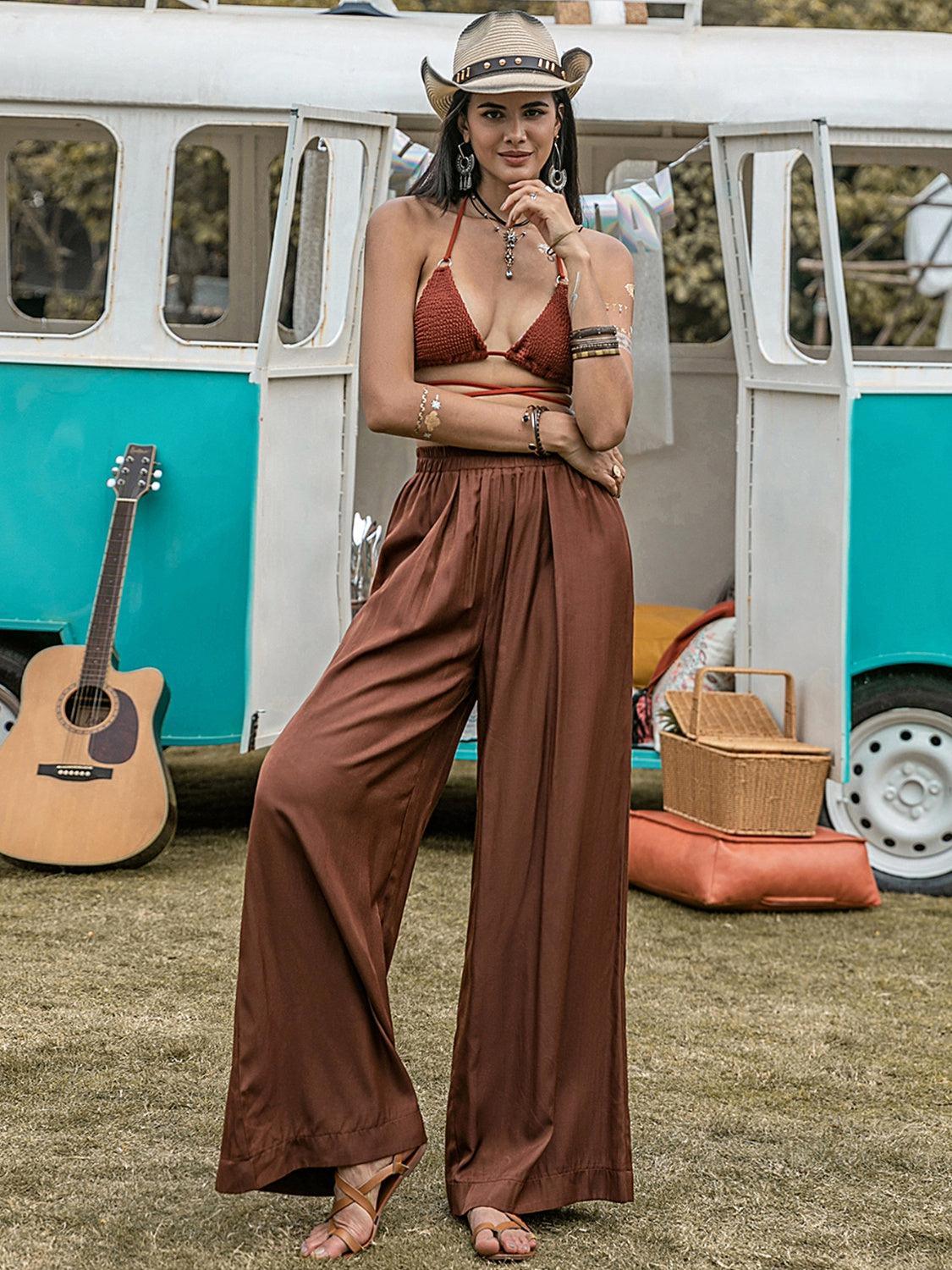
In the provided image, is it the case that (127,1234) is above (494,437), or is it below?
below

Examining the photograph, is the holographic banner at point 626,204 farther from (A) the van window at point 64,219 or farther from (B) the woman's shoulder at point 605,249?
(B) the woman's shoulder at point 605,249

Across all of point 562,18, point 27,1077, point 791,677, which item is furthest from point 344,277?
point 27,1077

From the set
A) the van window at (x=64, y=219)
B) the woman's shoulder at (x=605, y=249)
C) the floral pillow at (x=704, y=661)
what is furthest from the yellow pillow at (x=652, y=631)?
the woman's shoulder at (x=605, y=249)

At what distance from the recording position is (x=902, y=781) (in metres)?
6.07

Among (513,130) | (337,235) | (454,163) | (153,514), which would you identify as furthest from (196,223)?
(513,130)

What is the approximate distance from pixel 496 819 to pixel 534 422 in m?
0.64

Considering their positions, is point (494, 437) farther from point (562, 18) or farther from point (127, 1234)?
point (562, 18)

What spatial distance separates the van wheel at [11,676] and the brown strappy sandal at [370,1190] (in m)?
3.43

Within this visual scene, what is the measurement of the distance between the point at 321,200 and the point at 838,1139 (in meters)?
4.11

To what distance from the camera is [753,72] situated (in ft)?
19.4

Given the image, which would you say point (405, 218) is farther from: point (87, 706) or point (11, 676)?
point (11, 676)

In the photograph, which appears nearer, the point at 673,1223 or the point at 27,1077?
the point at 673,1223

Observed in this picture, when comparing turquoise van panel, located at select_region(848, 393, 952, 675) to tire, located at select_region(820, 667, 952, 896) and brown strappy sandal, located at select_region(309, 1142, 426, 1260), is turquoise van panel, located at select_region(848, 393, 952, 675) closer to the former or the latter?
tire, located at select_region(820, 667, 952, 896)

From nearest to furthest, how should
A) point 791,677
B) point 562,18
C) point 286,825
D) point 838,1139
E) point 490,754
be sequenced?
1. point 286,825
2. point 490,754
3. point 838,1139
4. point 791,677
5. point 562,18
